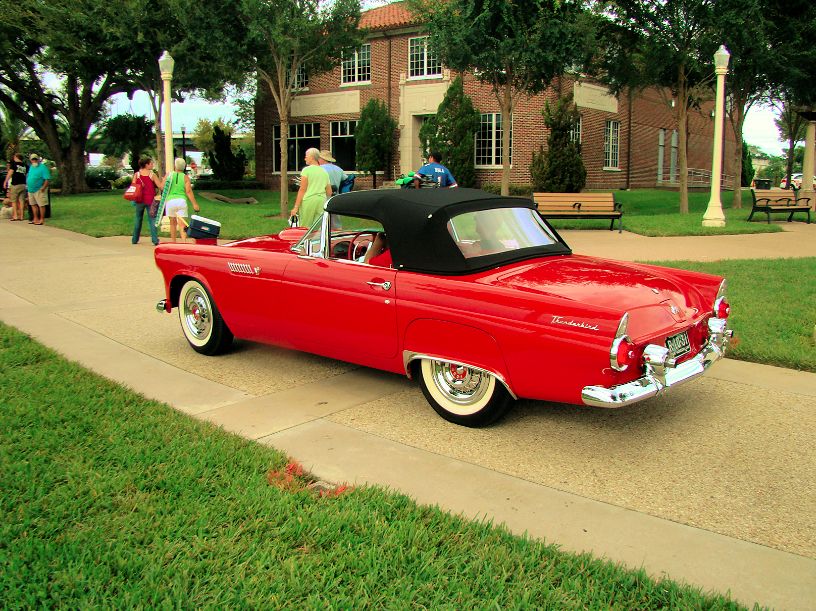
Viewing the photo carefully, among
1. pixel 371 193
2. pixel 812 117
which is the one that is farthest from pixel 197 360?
pixel 812 117

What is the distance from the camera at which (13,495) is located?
3.43 meters

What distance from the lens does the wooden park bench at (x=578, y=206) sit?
1711 centimetres

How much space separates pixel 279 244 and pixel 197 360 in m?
1.22

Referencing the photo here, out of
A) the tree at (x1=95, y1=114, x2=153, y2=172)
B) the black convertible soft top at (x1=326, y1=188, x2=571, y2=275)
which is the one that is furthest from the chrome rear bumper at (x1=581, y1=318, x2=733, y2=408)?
the tree at (x1=95, y1=114, x2=153, y2=172)

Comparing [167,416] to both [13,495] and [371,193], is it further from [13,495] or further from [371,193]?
[371,193]

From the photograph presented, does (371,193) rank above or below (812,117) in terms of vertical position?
below

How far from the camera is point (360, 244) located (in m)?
5.54

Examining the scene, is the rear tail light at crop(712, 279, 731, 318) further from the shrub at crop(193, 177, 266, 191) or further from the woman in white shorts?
the shrub at crop(193, 177, 266, 191)

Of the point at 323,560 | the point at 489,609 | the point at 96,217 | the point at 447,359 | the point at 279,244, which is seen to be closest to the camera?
the point at 489,609

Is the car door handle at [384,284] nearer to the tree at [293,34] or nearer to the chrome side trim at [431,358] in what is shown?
the chrome side trim at [431,358]

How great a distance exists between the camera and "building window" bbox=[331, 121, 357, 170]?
3425 centimetres

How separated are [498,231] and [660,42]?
1652cm

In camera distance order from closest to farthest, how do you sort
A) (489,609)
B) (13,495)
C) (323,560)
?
(489,609)
(323,560)
(13,495)

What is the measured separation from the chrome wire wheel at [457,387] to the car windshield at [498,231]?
0.74m
